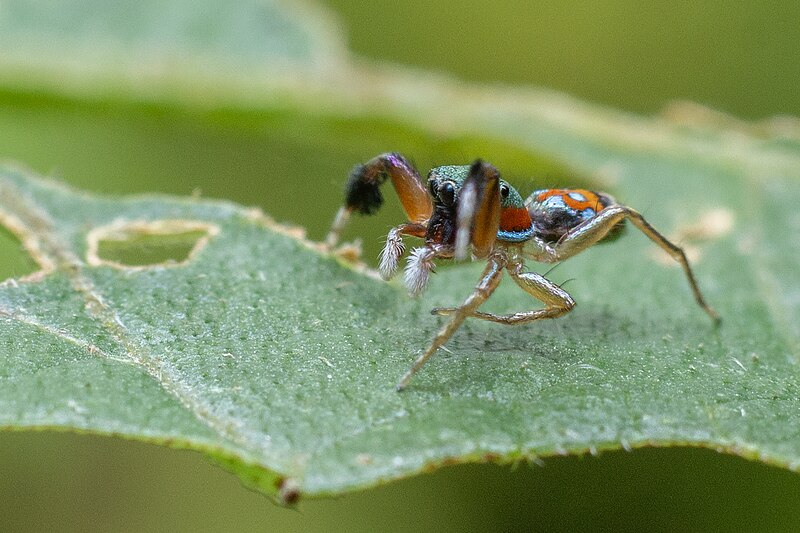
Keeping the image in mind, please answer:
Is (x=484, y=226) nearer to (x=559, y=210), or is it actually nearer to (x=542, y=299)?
(x=542, y=299)

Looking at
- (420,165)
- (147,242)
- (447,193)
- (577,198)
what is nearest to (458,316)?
(447,193)

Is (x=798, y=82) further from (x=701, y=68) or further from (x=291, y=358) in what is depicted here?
(x=291, y=358)

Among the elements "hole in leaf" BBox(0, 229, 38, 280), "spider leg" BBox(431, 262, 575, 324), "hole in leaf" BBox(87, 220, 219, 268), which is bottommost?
"hole in leaf" BBox(0, 229, 38, 280)

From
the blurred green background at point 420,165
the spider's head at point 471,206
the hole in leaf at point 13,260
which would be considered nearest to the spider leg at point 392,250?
the spider's head at point 471,206

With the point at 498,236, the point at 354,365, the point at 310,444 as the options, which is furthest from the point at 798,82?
the point at 310,444

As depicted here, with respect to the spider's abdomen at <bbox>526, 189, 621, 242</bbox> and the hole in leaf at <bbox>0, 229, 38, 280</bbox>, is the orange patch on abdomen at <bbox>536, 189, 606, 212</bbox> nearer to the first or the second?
the spider's abdomen at <bbox>526, 189, 621, 242</bbox>

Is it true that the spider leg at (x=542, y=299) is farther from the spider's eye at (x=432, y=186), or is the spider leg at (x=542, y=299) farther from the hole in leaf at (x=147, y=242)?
the hole in leaf at (x=147, y=242)

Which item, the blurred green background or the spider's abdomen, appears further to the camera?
the blurred green background

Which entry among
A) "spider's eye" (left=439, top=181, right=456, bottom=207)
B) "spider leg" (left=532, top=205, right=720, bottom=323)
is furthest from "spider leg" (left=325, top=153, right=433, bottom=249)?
"spider leg" (left=532, top=205, right=720, bottom=323)
